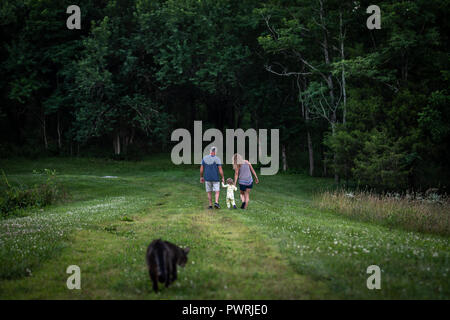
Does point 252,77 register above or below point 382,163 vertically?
above

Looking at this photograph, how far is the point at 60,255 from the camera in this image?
8.34m

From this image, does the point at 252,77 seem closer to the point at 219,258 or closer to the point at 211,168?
the point at 211,168

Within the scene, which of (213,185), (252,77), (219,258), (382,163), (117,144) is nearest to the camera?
(219,258)

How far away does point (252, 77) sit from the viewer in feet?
142

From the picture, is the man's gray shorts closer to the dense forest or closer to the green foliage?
the green foliage

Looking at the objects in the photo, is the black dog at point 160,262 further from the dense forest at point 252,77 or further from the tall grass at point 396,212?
the dense forest at point 252,77

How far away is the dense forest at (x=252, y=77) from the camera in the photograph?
88.2ft

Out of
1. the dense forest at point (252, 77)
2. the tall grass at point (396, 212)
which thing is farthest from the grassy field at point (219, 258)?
the dense forest at point (252, 77)

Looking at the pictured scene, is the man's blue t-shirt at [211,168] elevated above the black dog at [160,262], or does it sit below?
above

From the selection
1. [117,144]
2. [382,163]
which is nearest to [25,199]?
[382,163]

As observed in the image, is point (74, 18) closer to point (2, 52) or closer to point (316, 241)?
point (2, 52)

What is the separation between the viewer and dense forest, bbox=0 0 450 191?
88.2ft

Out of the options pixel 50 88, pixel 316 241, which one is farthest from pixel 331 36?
pixel 50 88
